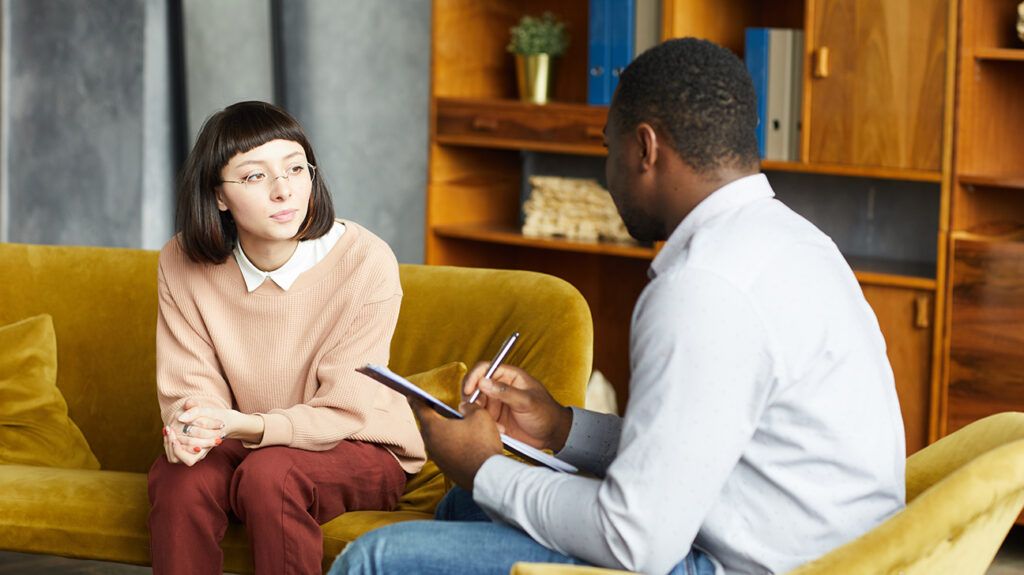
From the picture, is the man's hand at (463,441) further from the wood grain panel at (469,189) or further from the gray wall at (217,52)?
the gray wall at (217,52)

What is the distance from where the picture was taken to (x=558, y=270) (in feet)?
13.8

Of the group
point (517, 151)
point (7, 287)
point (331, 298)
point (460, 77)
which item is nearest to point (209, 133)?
point (331, 298)

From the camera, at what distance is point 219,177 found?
2275mm

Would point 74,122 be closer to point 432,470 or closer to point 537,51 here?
point 537,51

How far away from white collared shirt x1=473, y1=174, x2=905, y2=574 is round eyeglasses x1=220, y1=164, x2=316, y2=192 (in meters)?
0.86

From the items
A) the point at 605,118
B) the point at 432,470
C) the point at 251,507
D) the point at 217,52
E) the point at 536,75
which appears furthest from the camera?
the point at 217,52

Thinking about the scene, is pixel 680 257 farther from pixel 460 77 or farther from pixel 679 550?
pixel 460 77

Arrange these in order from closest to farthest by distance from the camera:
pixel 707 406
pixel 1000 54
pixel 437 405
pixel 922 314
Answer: pixel 707 406
pixel 437 405
pixel 1000 54
pixel 922 314

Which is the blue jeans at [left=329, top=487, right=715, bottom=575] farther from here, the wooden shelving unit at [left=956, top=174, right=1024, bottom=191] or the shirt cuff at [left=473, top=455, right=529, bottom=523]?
the wooden shelving unit at [left=956, top=174, right=1024, bottom=191]

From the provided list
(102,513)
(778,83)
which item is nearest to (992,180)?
(778,83)

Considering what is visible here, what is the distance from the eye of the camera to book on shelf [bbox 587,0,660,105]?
361cm

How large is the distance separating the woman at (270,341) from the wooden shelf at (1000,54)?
1564 mm

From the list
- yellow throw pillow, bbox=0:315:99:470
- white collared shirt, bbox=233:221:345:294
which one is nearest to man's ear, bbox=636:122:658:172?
white collared shirt, bbox=233:221:345:294

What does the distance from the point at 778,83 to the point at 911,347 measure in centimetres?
74
